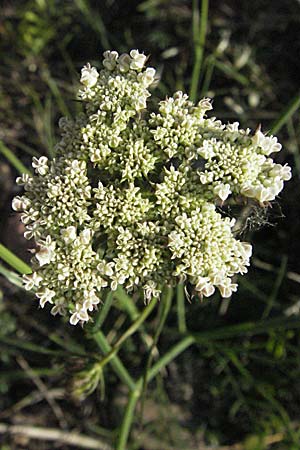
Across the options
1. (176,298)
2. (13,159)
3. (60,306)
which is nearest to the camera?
(60,306)

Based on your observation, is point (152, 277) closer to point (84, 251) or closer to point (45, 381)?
point (84, 251)

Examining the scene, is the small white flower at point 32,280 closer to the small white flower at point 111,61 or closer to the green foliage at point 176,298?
the small white flower at point 111,61

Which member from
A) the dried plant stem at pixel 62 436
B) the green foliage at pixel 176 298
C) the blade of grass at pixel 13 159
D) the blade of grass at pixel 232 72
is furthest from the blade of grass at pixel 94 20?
the dried plant stem at pixel 62 436

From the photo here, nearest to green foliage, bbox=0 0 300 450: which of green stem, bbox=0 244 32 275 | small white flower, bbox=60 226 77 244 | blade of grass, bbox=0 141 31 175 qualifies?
blade of grass, bbox=0 141 31 175

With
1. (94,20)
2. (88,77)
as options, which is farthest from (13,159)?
(94,20)

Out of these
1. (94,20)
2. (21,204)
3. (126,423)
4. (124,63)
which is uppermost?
(94,20)

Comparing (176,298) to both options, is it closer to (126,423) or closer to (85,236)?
(126,423)

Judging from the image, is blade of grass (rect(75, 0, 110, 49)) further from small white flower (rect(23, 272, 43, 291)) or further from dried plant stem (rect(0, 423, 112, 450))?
dried plant stem (rect(0, 423, 112, 450))

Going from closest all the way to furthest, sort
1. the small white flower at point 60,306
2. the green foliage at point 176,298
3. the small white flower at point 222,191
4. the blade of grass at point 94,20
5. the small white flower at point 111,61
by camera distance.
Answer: the small white flower at point 222,191 < the small white flower at point 60,306 < the small white flower at point 111,61 < the green foliage at point 176,298 < the blade of grass at point 94,20
